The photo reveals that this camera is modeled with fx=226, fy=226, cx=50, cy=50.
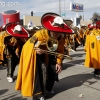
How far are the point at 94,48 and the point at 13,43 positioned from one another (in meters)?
2.35

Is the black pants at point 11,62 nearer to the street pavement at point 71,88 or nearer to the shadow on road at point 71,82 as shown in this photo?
the street pavement at point 71,88

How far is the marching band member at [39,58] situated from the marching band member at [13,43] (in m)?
1.54

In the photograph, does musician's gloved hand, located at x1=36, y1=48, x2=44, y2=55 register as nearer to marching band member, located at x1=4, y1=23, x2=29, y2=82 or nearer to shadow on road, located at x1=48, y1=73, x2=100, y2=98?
shadow on road, located at x1=48, y1=73, x2=100, y2=98

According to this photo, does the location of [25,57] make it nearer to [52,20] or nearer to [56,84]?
[52,20]

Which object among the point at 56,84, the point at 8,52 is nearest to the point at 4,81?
the point at 8,52

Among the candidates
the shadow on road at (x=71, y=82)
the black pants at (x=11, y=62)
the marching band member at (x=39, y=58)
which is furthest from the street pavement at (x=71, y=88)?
the marching band member at (x=39, y=58)

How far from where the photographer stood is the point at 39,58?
4.61 metres

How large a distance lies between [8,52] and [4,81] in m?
0.89

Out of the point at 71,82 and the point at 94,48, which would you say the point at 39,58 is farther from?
the point at 94,48

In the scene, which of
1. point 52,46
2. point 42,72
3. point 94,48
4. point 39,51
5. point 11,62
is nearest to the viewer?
point 39,51

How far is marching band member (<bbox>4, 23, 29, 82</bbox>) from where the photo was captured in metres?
6.03

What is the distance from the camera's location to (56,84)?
6.02 m

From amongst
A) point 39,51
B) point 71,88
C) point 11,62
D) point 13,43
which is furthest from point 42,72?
point 11,62

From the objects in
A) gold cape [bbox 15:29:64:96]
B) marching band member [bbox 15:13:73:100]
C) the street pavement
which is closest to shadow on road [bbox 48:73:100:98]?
the street pavement
